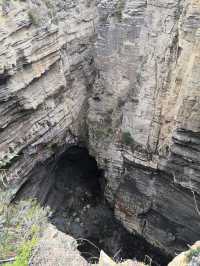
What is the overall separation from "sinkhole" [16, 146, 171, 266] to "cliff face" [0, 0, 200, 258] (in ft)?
1.66

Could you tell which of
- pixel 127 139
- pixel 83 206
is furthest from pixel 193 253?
pixel 83 206

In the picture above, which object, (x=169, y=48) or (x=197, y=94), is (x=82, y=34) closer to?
(x=169, y=48)

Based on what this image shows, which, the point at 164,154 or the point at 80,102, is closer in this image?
the point at 164,154

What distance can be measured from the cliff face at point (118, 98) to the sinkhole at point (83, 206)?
51 centimetres

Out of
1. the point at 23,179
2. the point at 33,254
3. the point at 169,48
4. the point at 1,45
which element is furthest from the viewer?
the point at 23,179

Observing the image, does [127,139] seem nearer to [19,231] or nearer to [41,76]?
[41,76]

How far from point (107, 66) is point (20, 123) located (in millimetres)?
3245

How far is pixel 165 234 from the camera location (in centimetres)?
1149

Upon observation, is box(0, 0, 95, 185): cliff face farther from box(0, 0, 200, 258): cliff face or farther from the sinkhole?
the sinkhole

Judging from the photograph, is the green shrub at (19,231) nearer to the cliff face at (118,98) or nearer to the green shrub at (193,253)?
the cliff face at (118,98)

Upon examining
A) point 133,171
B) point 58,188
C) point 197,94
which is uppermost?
point 197,94

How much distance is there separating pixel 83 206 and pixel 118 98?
152 inches

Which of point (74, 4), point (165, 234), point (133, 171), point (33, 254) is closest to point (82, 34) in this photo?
point (74, 4)

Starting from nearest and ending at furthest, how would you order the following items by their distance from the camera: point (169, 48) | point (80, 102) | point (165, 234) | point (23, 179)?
1. point (169, 48)
2. point (23, 179)
3. point (165, 234)
4. point (80, 102)
